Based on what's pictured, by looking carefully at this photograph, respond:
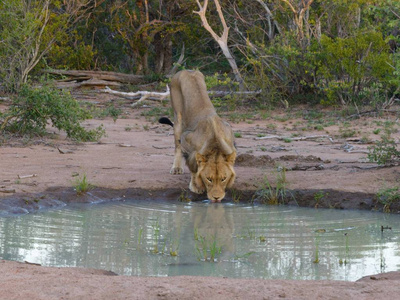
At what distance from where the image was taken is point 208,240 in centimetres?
649

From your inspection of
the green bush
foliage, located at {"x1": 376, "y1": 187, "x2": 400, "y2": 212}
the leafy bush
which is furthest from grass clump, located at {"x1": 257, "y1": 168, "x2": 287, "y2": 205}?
the green bush

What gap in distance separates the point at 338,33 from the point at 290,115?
427 centimetres

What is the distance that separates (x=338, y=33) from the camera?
21.6 metres

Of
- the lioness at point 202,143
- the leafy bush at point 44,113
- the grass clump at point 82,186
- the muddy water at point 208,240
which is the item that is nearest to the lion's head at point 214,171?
the lioness at point 202,143

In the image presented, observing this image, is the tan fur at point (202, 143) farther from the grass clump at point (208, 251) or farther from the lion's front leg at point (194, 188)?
the grass clump at point (208, 251)

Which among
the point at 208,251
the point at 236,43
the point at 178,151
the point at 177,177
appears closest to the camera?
the point at 208,251

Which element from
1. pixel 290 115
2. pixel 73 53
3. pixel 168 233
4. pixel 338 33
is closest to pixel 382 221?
pixel 168 233

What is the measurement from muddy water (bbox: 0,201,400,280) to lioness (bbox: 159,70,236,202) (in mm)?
357

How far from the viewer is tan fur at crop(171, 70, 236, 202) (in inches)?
316

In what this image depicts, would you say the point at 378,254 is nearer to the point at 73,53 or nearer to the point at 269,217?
the point at 269,217

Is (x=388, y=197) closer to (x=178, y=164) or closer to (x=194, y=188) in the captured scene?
(x=194, y=188)

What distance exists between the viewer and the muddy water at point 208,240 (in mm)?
5426

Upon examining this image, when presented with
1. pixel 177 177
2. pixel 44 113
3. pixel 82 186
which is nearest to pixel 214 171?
pixel 177 177

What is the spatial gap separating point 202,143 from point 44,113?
5790 mm
